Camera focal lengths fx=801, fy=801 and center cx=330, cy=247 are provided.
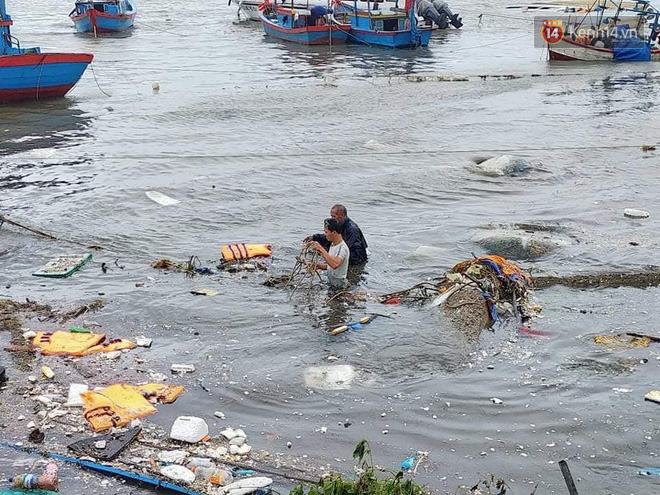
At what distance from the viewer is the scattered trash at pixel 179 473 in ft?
19.7

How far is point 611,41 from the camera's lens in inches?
1289

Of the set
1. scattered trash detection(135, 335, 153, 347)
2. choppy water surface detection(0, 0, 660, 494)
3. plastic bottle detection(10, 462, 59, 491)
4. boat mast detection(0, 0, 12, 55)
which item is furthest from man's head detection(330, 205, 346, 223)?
boat mast detection(0, 0, 12, 55)

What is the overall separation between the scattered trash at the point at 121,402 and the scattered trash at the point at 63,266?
3.60 metres

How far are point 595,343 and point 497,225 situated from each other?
4587 millimetres

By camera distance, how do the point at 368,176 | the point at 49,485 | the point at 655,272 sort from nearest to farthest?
the point at 49,485
the point at 655,272
the point at 368,176

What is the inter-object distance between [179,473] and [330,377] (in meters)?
2.21

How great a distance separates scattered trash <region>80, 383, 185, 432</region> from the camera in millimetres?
6793

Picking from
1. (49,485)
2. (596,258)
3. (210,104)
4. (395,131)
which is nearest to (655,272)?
(596,258)

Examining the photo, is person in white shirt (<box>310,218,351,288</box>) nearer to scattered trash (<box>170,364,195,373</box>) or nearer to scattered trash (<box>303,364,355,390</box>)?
scattered trash (<box>303,364,355,390</box>)

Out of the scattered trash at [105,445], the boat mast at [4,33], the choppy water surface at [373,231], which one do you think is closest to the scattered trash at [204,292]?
the choppy water surface at [373,231]

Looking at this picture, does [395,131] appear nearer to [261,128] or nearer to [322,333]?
[261,128]

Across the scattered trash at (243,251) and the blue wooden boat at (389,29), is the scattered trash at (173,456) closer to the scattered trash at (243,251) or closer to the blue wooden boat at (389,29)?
the scattered trash at (243,251)

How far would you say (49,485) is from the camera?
571 centimetres

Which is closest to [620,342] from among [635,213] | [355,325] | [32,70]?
[355,325]
